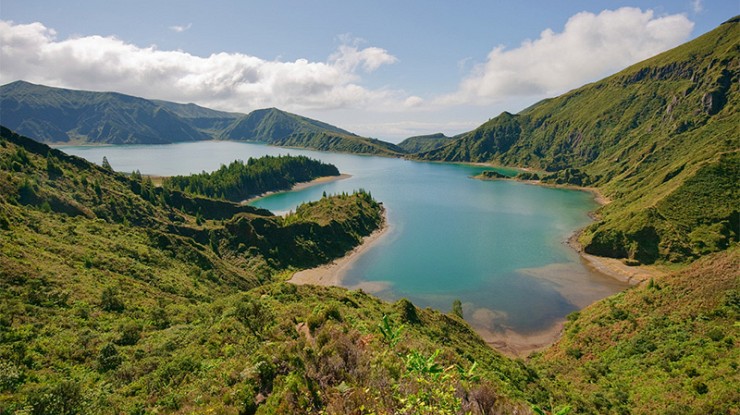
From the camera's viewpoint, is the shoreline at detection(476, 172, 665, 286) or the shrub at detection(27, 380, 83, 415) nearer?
the shrub at detection(27, 380, 83, 415)

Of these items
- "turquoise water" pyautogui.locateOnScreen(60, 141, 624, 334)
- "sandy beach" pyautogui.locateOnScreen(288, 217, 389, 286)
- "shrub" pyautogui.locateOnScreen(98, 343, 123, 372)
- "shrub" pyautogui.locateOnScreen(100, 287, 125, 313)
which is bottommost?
"sandy beach" pyautogui.locateOnScreen(288, 217, 389, 286)

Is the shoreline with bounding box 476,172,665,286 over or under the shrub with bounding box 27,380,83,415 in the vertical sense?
under

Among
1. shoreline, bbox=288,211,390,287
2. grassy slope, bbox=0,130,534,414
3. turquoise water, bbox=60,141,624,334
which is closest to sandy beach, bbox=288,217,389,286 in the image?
shoreline, bbox=288,211,390,287

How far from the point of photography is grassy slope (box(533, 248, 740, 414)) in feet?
101

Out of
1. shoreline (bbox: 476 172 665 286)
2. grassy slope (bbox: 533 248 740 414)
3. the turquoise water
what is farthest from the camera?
shoreline (bbox: 476 172 665 286)

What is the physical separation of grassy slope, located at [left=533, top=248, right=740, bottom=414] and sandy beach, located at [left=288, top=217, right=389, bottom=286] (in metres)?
45.2

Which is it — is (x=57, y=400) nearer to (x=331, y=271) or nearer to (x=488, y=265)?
(x=331, y=271)

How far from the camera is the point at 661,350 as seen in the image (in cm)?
3806

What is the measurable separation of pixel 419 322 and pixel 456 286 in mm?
35762

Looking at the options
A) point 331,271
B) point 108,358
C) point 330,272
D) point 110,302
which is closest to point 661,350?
point 108,358

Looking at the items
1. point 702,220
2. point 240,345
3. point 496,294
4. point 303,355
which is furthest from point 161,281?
point 702,220

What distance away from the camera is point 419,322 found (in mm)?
42531

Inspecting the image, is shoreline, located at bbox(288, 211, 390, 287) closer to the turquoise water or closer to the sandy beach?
the sandy beach

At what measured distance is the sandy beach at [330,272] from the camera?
78312mm
